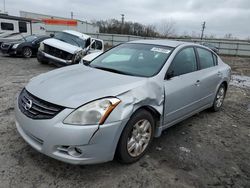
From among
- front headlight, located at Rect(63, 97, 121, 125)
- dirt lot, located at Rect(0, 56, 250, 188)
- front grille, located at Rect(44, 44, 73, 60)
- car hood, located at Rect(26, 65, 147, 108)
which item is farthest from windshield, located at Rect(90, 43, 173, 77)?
front grille, located at Rect(44, 44, 73, 60)

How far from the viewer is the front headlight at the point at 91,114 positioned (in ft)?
7.35

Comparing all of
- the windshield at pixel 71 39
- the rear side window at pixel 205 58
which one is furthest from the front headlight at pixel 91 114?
the windshield at pixel 71 39

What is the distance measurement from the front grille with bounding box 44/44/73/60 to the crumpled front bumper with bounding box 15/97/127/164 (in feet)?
23.5

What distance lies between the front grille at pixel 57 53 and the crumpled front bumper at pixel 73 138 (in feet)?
23.5

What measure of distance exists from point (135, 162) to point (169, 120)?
0.83 metres

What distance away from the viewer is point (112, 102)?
2377 millimetres

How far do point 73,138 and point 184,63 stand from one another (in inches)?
88.4

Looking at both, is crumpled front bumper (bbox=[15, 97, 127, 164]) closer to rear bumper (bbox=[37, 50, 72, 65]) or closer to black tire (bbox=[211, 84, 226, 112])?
black tire (bbox=[211, 84, 226, 112])

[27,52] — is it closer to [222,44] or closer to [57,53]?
[57,53]

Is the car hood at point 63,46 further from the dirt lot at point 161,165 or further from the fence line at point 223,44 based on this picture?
the fence line at point 223,44

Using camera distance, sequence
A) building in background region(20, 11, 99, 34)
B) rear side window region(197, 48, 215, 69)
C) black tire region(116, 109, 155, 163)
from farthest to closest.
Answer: building in background region(20, 11, 99, 34) < rear side window region(197, 48, 215, 69) < black tire region(116, 109, 155, 163)

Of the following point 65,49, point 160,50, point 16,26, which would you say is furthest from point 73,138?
point 16,26

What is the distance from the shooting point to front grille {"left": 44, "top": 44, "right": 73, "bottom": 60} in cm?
925

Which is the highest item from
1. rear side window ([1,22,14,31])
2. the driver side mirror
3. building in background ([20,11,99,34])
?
building in background ([20,11,99,34])
